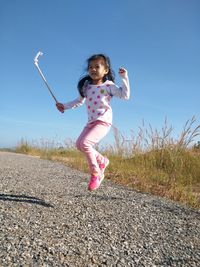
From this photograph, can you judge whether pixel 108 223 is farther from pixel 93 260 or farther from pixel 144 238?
pixel 93 260

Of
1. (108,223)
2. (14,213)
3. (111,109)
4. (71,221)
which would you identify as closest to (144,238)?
(108,223)

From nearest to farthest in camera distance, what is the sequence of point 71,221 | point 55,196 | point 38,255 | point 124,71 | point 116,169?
point 38,255 → point 71,221 → point 55,196 → point 124,71 → point 116,169

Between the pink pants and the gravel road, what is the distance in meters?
0.31

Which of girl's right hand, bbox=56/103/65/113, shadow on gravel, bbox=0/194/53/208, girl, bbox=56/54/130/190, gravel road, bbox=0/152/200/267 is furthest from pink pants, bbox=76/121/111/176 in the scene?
shadow on gravel, bbox=0/194/53/208

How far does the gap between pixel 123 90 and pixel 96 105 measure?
0.32 m

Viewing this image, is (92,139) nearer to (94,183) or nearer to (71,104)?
(94,183)

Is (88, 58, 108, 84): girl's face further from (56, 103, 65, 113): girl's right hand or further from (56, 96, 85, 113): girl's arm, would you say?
(56, 103, 65, 113): girl's right hand

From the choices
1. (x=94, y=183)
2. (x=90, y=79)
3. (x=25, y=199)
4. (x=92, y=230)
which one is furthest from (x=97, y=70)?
(x=92, y=230)

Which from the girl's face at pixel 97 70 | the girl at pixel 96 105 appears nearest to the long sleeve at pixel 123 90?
the girl at pixel 96 105

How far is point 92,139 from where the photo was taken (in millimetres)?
3771

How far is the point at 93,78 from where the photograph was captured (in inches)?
159

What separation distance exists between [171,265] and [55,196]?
1.70 meters

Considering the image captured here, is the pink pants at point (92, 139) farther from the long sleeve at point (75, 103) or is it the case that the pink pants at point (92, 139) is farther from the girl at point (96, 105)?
the long sleeve at point (75, 103)

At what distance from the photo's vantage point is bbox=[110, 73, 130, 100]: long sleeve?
3807mm
